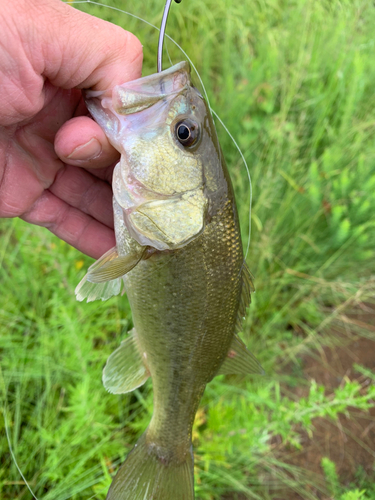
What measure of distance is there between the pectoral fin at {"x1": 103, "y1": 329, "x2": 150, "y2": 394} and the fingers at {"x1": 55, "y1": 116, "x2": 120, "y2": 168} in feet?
2.63

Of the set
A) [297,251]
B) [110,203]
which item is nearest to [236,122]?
[297,251]

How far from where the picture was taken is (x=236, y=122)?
285 centimetres

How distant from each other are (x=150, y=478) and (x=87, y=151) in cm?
137

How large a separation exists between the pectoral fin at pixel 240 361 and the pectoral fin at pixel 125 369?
1.24 feet

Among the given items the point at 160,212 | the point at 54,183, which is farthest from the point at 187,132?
the point at 54,183

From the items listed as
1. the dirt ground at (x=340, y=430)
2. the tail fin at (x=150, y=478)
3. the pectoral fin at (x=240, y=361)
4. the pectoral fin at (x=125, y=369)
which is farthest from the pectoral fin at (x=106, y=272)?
the dirt ground at (x=340, y=430)

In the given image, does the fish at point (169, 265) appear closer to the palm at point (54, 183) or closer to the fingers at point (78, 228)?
the palm at point (54, 183)

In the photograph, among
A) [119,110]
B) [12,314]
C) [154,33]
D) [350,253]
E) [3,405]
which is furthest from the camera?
[154,33]

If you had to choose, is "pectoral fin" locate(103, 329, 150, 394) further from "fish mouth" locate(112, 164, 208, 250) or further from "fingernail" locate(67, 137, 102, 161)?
"fingernail" locate(67, 137, 102, 161)

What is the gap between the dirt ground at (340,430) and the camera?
2414 millimetres

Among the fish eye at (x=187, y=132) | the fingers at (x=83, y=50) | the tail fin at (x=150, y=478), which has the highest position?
the fingers at (x=83, y=50)

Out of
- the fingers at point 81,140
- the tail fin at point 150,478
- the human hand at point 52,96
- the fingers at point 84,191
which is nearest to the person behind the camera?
the human hand at point 52,96

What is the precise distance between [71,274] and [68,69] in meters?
1.32

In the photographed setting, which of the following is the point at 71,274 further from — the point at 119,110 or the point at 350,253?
the point at 350,253
